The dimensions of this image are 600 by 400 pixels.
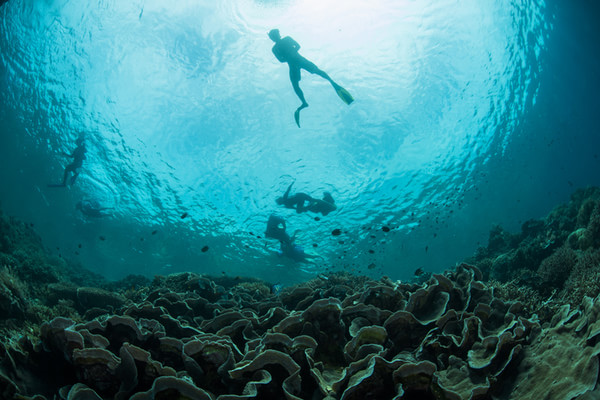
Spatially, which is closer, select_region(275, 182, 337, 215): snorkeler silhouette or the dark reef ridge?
the dark reef ridge

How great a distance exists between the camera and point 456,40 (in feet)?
66.8

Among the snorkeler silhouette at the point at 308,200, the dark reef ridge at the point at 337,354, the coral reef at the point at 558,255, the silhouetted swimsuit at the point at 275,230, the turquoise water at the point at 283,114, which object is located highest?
the turquoise water at the point at 283,114

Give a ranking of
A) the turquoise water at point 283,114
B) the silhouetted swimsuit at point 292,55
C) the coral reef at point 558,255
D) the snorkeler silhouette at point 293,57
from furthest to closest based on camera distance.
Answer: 1. the turquoise water at point 283,114
2. the silhouetted swimsuit at point 292,55
3. the snorkeler silhouette at point 293,57
4. the coral reef at point 558,255

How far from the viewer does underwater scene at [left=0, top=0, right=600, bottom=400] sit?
2.47 meters

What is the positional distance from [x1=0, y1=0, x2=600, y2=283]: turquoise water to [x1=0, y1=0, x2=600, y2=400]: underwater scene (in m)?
0.19

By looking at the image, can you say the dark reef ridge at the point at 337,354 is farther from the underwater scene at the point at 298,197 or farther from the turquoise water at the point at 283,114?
the turquoise water at the point at 283,114

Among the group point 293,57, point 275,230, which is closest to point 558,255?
point 293,57

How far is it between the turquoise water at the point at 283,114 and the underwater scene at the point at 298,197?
186 mm

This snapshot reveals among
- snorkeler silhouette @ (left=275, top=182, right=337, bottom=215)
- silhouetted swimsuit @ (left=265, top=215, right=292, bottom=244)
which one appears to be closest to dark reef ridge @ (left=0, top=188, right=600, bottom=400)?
snorkeler silhouette @ (left=275, top=182, right=337, bottom=215)

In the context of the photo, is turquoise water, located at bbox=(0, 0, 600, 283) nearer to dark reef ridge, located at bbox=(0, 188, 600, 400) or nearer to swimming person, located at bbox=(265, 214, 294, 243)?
swimming person, located at bbox=(265, 214, 294, 243)

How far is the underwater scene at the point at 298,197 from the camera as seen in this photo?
8.11ft

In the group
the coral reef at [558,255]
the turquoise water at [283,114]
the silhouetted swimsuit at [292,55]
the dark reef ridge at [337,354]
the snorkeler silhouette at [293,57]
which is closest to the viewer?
the dark reef ridge at [337,354]

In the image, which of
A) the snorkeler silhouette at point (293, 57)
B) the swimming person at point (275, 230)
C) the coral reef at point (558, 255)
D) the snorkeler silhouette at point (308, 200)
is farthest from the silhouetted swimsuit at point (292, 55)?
the swimming person at point (275, 230)

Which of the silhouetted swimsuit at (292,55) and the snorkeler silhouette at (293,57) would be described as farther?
the silhouetted swimsuit at (292,55)
